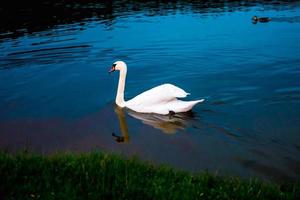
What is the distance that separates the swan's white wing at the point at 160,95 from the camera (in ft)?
35.2

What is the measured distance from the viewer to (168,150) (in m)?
9.02

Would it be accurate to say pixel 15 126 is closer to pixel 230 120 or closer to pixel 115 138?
pixel 115 138

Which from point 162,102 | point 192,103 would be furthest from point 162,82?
point 192,103

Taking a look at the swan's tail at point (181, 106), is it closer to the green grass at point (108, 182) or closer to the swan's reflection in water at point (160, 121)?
the swan's reflection in water at point (160, 121)

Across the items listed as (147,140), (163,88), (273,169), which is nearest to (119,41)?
(163,88)

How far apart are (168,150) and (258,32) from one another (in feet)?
54.3

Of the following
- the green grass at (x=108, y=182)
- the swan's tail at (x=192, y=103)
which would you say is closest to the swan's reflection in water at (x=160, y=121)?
the swan's tail at (x=192, y=103)

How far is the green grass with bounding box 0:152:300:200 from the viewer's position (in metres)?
5.77

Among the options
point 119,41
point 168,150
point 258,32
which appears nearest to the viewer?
point 168,150

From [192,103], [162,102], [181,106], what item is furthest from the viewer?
[162,102]

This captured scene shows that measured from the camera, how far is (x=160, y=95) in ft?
35.9

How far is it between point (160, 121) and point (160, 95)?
714 millimetres

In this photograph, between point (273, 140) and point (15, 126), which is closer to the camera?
point (273, 140)

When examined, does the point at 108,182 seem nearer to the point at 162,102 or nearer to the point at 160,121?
the point at 160,121
